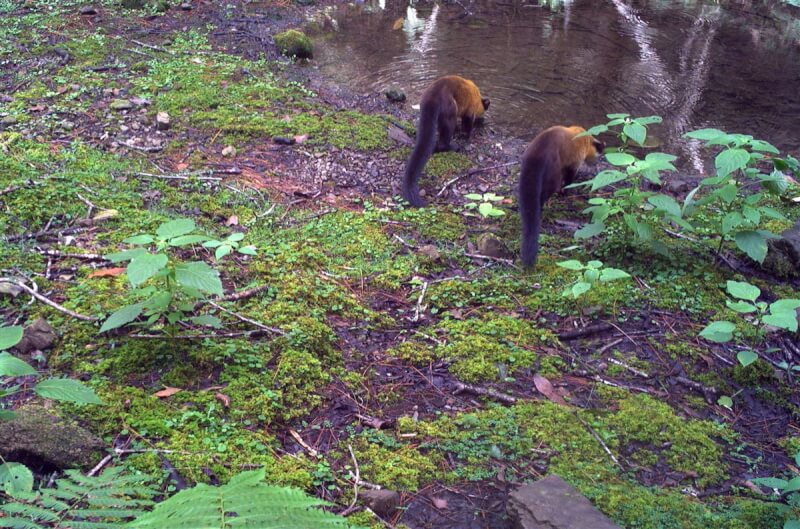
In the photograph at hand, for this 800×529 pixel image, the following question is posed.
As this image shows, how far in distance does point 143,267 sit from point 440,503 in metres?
1.67

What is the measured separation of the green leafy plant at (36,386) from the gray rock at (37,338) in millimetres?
747

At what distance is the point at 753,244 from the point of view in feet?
14.0

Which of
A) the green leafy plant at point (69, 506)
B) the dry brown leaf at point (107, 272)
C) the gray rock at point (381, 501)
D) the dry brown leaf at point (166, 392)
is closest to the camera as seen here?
the green leafy plant at point (69, 506)

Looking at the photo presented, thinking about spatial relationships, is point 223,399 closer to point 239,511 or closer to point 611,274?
point 239,511

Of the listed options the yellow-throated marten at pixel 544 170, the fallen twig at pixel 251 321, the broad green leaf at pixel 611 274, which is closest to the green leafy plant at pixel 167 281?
the fallen twig at pixel 251 321

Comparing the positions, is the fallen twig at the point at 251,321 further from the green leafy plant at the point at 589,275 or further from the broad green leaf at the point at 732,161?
the broad green leaf at the point at 732,161

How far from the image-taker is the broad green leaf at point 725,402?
11.4ft

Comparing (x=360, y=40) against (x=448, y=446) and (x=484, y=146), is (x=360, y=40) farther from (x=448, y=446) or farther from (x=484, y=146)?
(x=448, y=446)

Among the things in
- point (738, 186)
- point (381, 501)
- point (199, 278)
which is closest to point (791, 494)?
point (381, 501)

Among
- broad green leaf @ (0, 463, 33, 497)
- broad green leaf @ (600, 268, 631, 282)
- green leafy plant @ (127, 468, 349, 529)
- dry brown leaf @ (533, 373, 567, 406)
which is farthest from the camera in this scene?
broad green leaf @ (600, 268, 631, 282)

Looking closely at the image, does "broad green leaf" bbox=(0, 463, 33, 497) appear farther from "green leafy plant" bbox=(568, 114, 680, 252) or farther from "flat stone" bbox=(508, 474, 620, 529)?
"green leafy plant" bbox=(568, 114, 680, 252)

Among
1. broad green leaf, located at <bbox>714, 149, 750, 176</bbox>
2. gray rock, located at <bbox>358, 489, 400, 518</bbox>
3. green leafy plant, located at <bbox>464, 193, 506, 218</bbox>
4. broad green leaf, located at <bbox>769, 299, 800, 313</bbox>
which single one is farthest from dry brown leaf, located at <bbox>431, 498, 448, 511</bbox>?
green leafy plant, located at <bbox>464, 193, 506, 218</bbox>

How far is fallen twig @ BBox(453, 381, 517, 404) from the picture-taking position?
3.38 m

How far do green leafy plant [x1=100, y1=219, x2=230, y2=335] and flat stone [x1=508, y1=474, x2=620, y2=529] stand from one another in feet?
5.31
